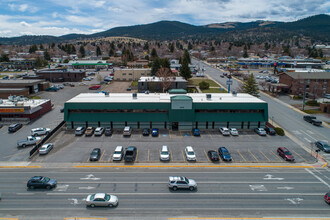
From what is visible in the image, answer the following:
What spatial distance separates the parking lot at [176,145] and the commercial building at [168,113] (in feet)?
6.82

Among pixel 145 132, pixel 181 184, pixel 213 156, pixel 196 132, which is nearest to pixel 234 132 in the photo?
pixel 196 132

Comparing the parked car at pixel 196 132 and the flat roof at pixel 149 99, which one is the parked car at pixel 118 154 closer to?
the flat roof at pixel 149 99

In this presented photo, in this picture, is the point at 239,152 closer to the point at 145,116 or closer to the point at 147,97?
the point at 145,116

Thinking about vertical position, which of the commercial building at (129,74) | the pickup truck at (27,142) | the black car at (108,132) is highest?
the commercial building at (129,74)

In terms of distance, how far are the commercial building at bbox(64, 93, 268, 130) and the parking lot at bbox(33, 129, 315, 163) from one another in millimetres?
2077

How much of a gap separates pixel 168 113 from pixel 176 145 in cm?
898

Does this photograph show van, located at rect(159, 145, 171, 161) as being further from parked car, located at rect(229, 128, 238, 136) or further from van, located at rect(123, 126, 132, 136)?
parked car, located at rect(229, 128, 238, 136)

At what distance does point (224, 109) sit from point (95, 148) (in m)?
27.2

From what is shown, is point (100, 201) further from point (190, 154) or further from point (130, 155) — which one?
point (190, 154)

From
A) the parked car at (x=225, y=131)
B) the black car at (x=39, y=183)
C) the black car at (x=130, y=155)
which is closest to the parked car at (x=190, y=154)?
the black car at (x=130, y=155)

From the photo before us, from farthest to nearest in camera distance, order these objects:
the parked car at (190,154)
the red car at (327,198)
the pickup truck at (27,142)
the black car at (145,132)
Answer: the black car at (145,132), the pickup truck at (27,142), the parked car at (190,154), the red car at (327,198)

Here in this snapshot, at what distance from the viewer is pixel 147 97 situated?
2009 inches

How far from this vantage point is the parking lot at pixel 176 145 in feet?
114

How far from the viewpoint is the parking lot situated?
34.6m
